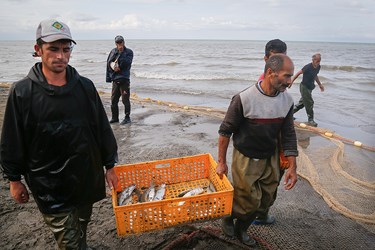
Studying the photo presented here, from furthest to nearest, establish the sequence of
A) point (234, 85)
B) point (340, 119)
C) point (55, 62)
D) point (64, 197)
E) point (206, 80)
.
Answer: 1. point (206, 80)
2. point (234, 85)
3. point (340, 119)
4. point (64, 197)
5. point (55, 62)

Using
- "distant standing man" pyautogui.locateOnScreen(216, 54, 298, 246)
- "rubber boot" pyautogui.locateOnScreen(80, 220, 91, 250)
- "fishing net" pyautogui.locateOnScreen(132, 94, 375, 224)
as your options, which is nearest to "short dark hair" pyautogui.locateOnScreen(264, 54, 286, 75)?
"distant standing man" pyautogui.locateOnScreen(216, 54, 298, 246)

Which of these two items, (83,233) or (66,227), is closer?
(66,227)

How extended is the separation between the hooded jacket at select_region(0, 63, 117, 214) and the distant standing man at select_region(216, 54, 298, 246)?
54.3 inches

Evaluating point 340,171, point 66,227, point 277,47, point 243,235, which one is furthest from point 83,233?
point 340,171

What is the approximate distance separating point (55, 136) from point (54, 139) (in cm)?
3

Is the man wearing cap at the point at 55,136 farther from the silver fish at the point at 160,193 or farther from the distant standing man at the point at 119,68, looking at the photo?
the distant standing man at the point at 119,68

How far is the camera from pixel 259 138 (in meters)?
2.94

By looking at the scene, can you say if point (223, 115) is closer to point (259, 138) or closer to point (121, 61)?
point (121, 61)

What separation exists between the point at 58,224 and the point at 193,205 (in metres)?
1.28

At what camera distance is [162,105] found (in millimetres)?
11172

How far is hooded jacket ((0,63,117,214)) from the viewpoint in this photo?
2.16 metres

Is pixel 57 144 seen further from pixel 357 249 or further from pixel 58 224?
pixel 357 249

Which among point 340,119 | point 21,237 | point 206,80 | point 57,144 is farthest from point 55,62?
point 206,80

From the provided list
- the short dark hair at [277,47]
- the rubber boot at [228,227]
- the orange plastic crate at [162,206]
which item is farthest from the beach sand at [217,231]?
the short dark hair at [277,47]
